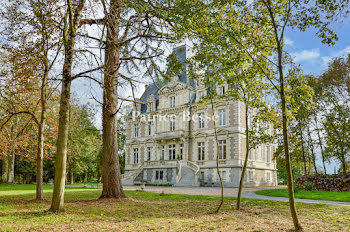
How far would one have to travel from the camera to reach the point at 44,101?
480 inches

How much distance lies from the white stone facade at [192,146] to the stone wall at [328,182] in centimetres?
960

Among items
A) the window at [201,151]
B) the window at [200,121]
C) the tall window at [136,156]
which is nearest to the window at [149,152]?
the tall window at [136,156]

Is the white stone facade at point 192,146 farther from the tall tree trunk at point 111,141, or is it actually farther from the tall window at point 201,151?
the tall tree trunk at point 111,141

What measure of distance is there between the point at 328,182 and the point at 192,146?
55.0ft

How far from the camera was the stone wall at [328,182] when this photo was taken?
19.0m

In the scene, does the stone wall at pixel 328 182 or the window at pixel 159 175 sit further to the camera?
the window at pixel 159 175

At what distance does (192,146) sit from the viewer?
34219 mm

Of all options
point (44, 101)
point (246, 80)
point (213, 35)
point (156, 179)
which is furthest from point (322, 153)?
point (44, 101)

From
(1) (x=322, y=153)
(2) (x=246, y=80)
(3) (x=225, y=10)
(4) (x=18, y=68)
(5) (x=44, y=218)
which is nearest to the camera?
(5) (x=44, y=218)

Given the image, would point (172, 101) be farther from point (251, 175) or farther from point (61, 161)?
point (61, 161)

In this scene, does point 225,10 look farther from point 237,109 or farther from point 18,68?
point 237,109

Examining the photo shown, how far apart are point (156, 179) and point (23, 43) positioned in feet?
86.5

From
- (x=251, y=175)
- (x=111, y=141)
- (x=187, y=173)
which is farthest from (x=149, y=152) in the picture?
(x=111, y=141)

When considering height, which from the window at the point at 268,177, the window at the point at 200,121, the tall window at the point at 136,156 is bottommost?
the window at the point at 268,177
